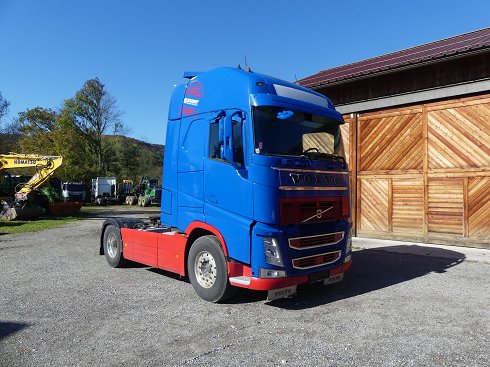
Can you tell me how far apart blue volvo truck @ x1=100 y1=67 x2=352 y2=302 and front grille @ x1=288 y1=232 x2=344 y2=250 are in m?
0.01

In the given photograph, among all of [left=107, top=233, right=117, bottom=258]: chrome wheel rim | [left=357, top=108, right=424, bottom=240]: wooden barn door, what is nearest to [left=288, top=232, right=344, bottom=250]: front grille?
[left=107, top=233, right=117, bottom=258]: chrome wheel rim

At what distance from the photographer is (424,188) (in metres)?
11.0

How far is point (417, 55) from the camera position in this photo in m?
12.2

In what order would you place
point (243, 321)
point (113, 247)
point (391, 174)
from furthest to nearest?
point (391, 174), point (113, 247), point (243, 321)

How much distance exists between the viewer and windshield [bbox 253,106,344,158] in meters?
5.39

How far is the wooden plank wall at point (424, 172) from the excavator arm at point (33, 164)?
57.7ft

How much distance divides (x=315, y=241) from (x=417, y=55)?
30.0ft

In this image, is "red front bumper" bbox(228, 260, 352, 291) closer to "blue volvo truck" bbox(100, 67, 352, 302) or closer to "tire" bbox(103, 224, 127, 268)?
"blue volvo truck" bbox(100, 67, 352, 302)

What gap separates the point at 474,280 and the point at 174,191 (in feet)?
18.1

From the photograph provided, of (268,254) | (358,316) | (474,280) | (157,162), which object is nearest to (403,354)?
(358,316)

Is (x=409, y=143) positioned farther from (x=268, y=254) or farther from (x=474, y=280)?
(x=268, y=254)

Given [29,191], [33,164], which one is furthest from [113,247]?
[29,191]

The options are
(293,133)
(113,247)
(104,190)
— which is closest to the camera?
(293,133)

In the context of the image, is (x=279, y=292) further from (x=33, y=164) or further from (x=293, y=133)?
(x=33, y=164)
